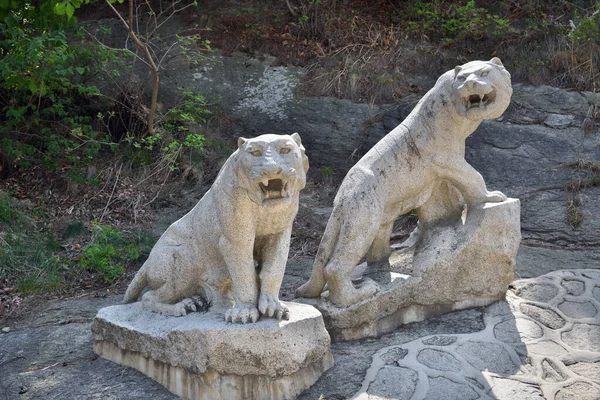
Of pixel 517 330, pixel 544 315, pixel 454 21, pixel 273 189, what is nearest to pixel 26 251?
pixel 273 189

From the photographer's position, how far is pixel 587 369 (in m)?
4.77

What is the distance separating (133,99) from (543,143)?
501 cm

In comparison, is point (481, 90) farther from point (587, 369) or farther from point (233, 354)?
point (233, 354)

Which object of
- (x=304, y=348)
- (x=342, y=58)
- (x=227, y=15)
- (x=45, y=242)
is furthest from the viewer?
(x=227, y=15)

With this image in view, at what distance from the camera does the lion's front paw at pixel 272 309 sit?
438cm

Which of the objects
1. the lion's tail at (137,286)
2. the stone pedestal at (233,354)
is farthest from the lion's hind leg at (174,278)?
the lion's tail at (137,286)

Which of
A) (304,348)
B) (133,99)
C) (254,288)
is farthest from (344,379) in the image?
(133,99)

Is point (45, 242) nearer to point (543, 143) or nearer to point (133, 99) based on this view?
point (133, 99)

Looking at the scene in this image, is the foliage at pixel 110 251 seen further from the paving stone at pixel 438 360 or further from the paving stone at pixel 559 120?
the paving stone at pixel 559 120

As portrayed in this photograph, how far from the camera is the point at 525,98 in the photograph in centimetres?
923

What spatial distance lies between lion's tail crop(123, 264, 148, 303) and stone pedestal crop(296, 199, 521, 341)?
115cm

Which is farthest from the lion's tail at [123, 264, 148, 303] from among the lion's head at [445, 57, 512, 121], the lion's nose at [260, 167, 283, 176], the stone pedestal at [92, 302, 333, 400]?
the lion's head at [445, 57, 512, 121]

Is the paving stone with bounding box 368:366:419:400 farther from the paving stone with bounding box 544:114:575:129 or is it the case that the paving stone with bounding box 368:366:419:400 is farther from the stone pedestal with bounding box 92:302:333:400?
the paving stone with bounding box 544:114:575:129

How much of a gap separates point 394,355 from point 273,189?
4.83 feet
